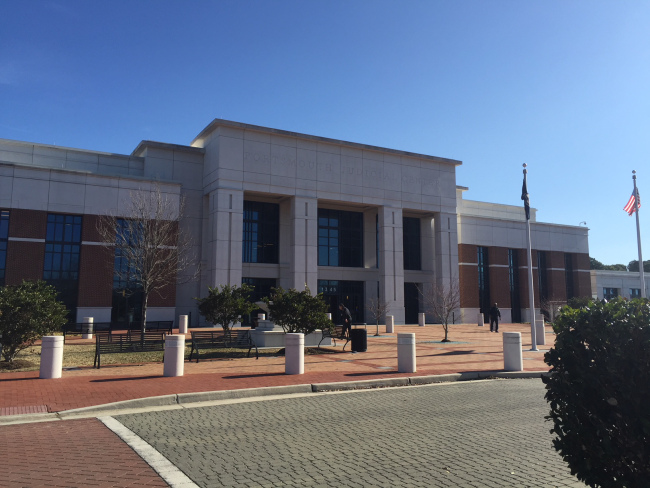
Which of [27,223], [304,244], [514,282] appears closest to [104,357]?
[27,223]

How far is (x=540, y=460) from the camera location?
622 cm

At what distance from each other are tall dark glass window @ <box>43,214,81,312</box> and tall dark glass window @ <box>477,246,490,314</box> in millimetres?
35491

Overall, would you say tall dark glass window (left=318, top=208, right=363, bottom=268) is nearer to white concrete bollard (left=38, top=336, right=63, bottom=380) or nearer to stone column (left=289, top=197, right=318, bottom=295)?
stone column (left=289, top=197, right=318, bottom=295)

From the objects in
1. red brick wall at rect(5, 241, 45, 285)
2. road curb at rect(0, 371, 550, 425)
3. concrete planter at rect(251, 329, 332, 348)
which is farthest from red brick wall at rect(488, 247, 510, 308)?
red brick wall at rect(5, 241, 45, 285)

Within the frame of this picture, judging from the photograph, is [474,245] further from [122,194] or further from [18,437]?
[18,437]

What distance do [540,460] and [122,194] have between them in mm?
34099

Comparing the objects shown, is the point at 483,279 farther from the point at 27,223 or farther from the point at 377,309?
the point at 27,223

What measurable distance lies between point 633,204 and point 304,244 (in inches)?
891

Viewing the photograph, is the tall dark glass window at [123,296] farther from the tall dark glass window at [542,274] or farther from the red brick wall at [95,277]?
the tall dark glass window at [542,274]

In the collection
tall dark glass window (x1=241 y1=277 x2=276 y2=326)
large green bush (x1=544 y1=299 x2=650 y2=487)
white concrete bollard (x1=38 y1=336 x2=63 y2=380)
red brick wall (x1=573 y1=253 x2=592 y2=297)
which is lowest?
white concrete bollard (x1=38 y1=336 x2=63 y2=380)

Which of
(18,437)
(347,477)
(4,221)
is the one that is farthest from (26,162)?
(347,477)

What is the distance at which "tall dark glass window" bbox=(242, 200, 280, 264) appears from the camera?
1616 inches

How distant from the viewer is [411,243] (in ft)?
156

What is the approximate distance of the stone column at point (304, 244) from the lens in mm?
39312
